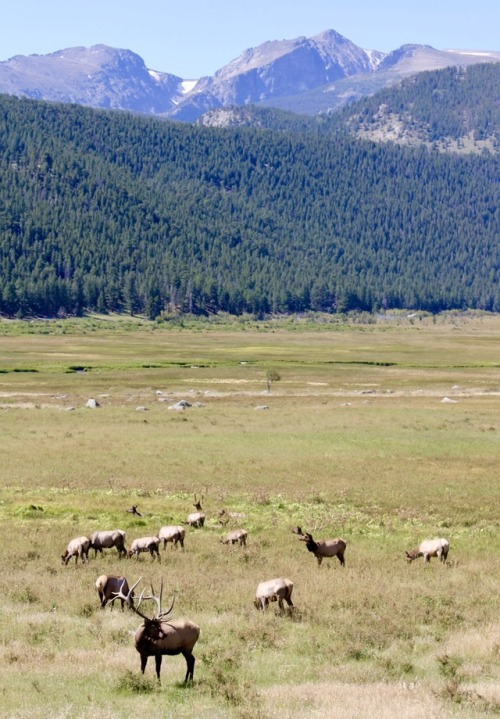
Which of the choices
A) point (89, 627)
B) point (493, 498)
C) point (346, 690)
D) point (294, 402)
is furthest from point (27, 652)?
point (294, 402)

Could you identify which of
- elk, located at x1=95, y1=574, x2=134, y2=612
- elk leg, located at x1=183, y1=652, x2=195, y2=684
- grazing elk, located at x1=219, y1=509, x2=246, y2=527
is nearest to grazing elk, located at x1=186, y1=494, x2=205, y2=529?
grazing elk, located at x1=219, y1=509, x2=246, y2=527

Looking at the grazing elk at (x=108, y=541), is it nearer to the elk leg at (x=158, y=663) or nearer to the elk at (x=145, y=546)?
the elk at (x=145, y=546)

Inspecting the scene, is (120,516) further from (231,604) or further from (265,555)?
(231,604)

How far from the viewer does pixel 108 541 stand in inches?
1077

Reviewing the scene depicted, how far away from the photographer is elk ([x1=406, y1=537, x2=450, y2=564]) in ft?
87.6

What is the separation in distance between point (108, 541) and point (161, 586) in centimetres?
1211

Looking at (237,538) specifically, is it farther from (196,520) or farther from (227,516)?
(227,516)

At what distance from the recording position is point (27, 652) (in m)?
17.8

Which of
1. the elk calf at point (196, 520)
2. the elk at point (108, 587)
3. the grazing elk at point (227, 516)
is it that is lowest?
the grazing elk at point (227, 516)

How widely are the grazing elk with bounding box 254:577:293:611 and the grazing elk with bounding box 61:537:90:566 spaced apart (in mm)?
6712

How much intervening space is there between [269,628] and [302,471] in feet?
76.7

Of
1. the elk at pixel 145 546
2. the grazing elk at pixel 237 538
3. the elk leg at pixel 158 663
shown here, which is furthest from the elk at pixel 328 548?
the elk leg at pixel 158 663

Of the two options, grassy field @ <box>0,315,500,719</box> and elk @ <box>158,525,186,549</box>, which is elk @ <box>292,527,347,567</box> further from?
elk @ <box>158,525,186,549</box>

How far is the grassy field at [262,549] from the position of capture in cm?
1606
